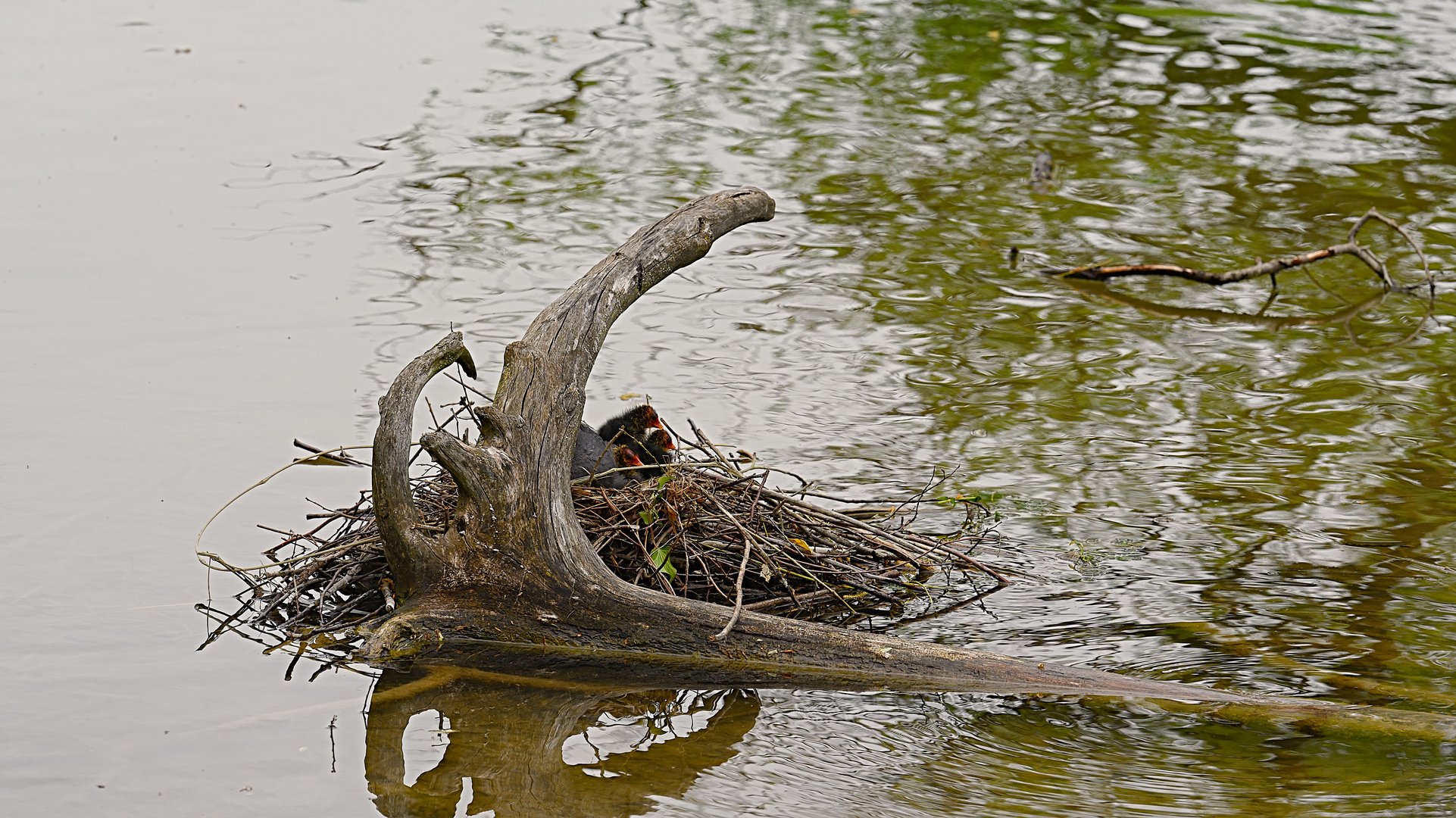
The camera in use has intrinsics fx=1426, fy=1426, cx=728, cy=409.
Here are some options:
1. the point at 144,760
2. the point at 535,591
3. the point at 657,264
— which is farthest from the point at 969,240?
the point at 144,760

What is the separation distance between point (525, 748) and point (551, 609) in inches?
18.8

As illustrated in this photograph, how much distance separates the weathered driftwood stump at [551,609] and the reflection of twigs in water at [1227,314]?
438cm

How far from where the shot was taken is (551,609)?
4648 millimetres

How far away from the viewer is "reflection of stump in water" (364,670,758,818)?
13.5 feet

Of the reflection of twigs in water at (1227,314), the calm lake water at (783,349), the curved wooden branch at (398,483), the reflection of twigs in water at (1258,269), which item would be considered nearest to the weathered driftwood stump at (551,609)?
the curved wooden branch at (398,483)

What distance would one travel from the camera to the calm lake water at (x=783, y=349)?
4359 mm

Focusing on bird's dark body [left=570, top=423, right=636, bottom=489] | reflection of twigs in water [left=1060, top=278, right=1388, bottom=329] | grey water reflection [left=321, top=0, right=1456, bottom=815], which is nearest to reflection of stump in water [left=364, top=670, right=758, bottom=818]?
grey water reflection [left=321, top=0, right=1456, bottom=815]

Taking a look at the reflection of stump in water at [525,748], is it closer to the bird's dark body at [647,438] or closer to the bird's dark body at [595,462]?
the bird's dark body at [595,462]

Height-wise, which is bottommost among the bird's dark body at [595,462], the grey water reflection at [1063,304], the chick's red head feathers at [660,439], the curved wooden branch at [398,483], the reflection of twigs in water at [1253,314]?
the reflection of twigs in water at [1253,314]

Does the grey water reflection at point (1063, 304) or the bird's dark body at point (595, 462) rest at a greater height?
the bird's dark body at point (595, 462)

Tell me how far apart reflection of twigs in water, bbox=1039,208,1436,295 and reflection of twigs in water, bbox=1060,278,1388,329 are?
0.35ft

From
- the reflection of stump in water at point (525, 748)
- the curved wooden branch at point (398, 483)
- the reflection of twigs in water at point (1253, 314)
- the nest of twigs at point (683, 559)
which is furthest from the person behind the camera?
the reflection of twigs in water at point (1253, 314)

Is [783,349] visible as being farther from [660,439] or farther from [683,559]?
[683,559]

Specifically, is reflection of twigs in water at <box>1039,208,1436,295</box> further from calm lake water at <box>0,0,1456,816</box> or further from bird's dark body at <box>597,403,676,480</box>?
bird's dark body at <box>597,403,676,480</box>
